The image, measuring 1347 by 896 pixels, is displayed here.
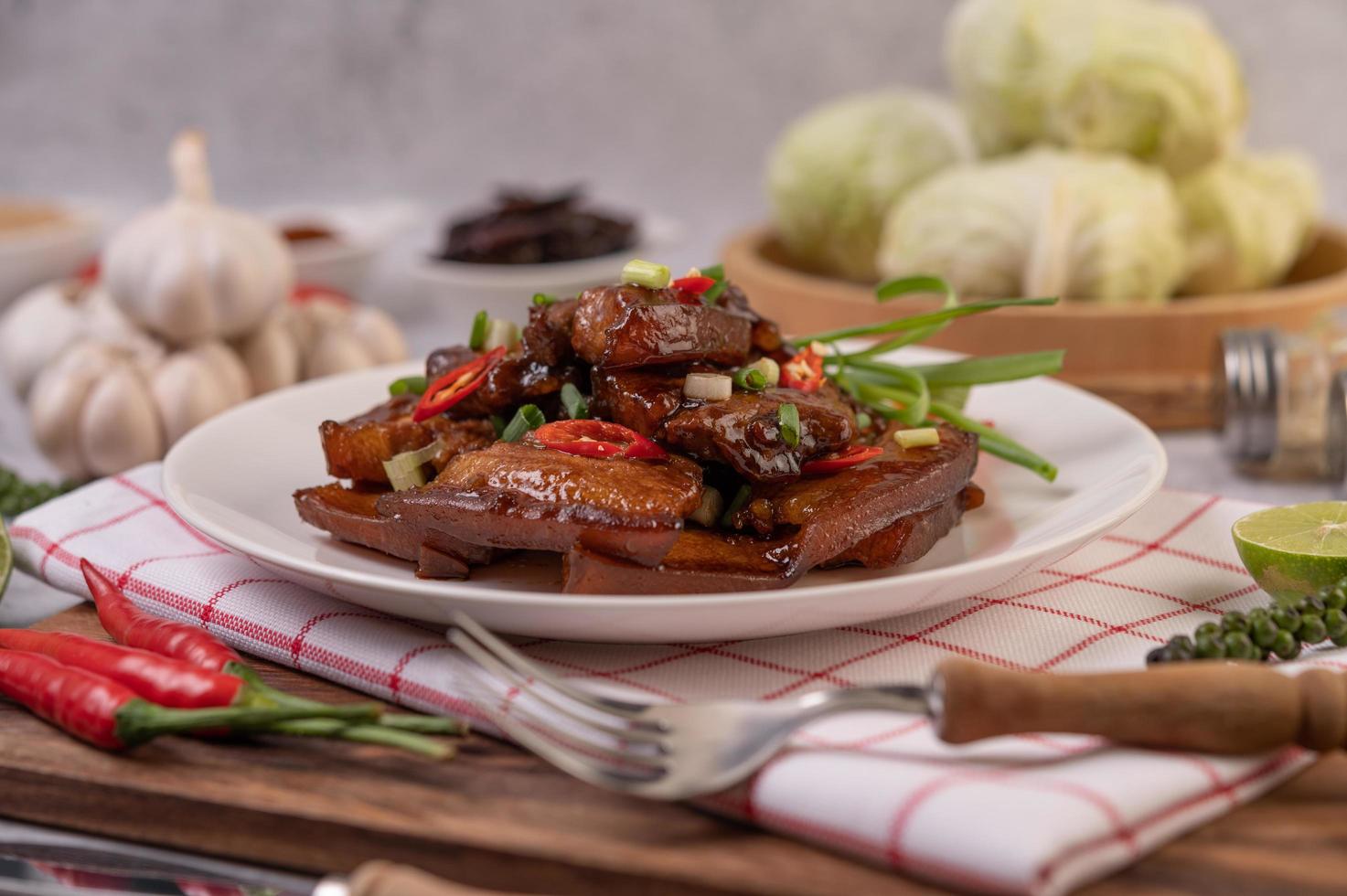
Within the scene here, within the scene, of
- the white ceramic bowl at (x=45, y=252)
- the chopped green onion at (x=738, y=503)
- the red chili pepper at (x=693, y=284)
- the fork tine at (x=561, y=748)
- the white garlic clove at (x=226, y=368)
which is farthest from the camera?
the white ceramic bowl at (x=45, y=252)

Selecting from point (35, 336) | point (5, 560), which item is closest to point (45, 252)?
point (35, 336)

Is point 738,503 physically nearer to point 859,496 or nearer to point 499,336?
point 859,496

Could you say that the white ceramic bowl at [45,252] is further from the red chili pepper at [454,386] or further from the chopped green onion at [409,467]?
the chopped green onion at [409,467]

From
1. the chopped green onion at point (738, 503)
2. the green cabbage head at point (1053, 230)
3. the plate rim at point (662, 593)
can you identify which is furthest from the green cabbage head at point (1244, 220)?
the chopped green onion at point (738, 503)

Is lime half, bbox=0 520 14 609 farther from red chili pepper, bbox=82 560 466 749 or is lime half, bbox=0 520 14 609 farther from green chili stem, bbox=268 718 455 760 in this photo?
green chili stem, bbox=268 718 455 760

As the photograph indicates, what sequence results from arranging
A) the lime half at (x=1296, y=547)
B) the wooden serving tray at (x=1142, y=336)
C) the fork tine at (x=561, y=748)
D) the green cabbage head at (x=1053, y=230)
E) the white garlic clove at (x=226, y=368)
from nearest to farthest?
the fork tine at (x=561, y=748)
the lime half at (x=1296, y=547)
the white garlic clove at (x=226, y=368)
the wooden serving tray at (x=1142, y=336)
the green cabbage head at (x=1053, y=230)

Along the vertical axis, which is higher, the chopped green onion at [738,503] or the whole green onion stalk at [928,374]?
the whole green onion stalk at [928,374]

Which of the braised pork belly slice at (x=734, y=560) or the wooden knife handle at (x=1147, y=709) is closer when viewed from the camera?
the wooden knife handle at (x=1147, y=709)
